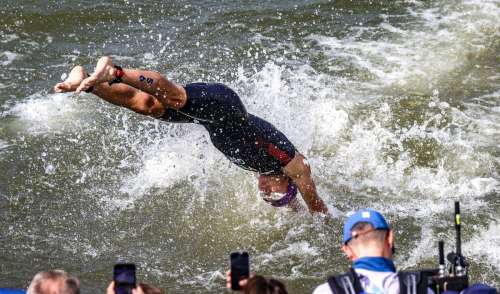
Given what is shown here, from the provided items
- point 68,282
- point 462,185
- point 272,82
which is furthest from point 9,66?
point 68,282

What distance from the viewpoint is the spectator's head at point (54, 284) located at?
399 cm

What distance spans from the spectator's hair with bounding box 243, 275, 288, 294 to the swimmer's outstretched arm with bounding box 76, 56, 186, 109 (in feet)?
7.54

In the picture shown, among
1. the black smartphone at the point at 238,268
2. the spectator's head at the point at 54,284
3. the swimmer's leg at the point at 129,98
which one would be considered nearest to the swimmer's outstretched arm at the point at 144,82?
the swimmer's leg at the point at 129,98

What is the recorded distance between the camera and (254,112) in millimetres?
8922

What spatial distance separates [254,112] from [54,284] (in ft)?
16.7

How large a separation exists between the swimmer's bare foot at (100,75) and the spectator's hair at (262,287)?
2299 mm

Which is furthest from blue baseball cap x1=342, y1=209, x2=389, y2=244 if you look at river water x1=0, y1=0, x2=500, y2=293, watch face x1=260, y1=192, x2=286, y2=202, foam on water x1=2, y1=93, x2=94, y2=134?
foam on water x1=2, y1=93, x2=94, y2=134

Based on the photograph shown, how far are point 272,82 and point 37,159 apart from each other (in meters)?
2.73

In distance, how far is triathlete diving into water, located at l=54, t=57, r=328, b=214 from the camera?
6.26m

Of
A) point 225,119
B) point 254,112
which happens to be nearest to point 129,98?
point 225,119

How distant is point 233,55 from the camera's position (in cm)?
1093

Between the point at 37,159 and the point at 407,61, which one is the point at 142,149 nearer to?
the point at 37,159

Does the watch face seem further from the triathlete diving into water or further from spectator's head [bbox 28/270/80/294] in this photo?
spectator's head [bbox 28/270/80/294]

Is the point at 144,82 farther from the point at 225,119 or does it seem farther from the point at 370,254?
the point at 370,254
